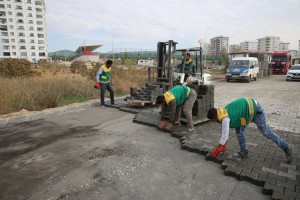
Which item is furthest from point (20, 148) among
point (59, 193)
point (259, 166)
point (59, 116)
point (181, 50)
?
point (181, 50)

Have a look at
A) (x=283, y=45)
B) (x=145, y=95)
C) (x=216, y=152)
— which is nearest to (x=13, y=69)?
(x=145, y=95)

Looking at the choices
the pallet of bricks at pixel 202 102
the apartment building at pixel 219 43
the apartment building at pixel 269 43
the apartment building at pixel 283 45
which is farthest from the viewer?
the apartment building at pixel 283 45

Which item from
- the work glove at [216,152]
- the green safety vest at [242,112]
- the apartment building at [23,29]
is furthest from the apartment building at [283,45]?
the work glove at [216,152]

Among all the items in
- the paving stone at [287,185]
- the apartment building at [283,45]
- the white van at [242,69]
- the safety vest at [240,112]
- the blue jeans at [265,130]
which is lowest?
the paving stone at [287,185]

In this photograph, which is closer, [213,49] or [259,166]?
[259,166]

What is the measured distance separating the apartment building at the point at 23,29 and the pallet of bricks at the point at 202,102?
71.4 m

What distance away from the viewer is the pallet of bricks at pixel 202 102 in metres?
6.55

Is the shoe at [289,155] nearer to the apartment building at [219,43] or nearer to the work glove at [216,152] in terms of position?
the work glove at [216,152]

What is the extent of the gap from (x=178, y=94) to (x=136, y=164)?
2261 millimetres

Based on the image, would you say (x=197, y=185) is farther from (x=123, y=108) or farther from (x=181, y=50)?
(x=181, y=50)

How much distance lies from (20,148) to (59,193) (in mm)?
2281

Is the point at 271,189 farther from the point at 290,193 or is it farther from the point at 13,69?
the point at 13,69

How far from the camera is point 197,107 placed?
6527 millimetres

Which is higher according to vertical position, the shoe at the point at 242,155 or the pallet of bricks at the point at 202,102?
the pallet of bricks at the point at 202,102
